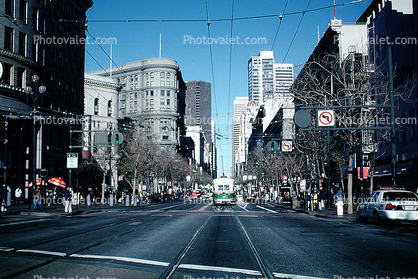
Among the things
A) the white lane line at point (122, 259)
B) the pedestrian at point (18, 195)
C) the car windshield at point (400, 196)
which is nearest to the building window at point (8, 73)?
the pedestrian at point (18, 195)

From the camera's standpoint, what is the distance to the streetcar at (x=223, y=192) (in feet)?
158

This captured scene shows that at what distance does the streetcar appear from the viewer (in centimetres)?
4819

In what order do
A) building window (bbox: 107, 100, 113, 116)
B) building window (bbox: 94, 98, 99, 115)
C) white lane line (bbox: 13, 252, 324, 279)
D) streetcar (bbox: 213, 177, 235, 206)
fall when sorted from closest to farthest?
white lane line (bbox: 13, 252, 324, 279) < streetcar (bbox: 213, 177, 235, 206) < building window (bbox: 94, 98, 99, 115) < building window (bbox: 107, 100, 113, 116)

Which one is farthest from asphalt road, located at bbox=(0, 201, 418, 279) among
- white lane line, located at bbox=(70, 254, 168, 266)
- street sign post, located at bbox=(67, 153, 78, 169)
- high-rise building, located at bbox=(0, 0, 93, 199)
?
high-rise building, located at bbox=(0, 0, 93, 199)

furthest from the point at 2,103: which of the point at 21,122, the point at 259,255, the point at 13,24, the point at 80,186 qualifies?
the point at 259,255

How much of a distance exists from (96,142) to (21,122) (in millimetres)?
15612

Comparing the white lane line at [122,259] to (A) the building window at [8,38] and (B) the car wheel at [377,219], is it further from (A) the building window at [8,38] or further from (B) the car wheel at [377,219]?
(A) the building window at [8,38]

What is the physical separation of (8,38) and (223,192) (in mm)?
28609

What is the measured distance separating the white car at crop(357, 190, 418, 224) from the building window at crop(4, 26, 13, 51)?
1581 inches

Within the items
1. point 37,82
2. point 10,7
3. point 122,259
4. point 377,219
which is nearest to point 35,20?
point 10,7

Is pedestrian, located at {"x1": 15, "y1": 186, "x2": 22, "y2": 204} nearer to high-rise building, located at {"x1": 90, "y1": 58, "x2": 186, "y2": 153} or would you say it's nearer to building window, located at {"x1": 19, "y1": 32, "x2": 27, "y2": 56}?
building window, located at {"x1": 19, "y1": 32, "x2": 27, "y2": 56}

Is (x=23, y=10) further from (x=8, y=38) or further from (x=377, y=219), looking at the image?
(x=377, y=219)

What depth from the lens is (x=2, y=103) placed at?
43.8m

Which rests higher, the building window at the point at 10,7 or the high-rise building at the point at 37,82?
the building window at the point at 10,7
